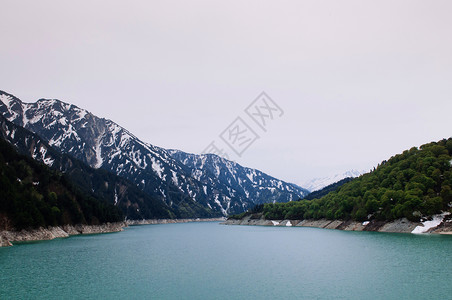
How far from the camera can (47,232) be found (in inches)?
3494

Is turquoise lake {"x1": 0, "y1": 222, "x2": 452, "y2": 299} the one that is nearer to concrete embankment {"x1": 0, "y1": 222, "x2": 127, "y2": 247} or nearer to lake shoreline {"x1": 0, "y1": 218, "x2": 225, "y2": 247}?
lake shoreline {"x1": 0, "y1": 218, "x2": 225, "y2": 247}

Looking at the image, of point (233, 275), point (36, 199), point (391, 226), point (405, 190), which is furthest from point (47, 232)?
point (405, 190)

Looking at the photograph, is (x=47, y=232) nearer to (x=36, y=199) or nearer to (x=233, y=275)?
(x=36, y=199)

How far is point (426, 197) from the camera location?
9450cm

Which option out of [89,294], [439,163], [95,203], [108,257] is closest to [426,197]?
[439,163]

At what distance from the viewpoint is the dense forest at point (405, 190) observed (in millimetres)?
93875

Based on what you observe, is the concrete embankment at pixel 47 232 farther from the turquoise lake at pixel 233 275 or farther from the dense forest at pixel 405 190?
the dense forest at pixel 405 190

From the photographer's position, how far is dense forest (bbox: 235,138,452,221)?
93.9 meters

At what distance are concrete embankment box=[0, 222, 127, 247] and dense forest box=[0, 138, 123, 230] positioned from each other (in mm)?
1389

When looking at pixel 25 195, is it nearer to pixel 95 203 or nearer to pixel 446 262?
pixel 95 203

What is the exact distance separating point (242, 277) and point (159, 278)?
9.20 meters

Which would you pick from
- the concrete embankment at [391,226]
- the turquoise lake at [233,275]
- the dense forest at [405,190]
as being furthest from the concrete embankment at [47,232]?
the dense forest at [405,190]

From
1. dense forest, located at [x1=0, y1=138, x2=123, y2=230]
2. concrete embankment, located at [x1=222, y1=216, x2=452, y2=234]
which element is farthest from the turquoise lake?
concrete embankment, located at [x1=222, y1=216, x2=452, y2=234]

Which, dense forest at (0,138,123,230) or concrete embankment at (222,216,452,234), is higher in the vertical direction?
dense forest at (0,138,123,230)
